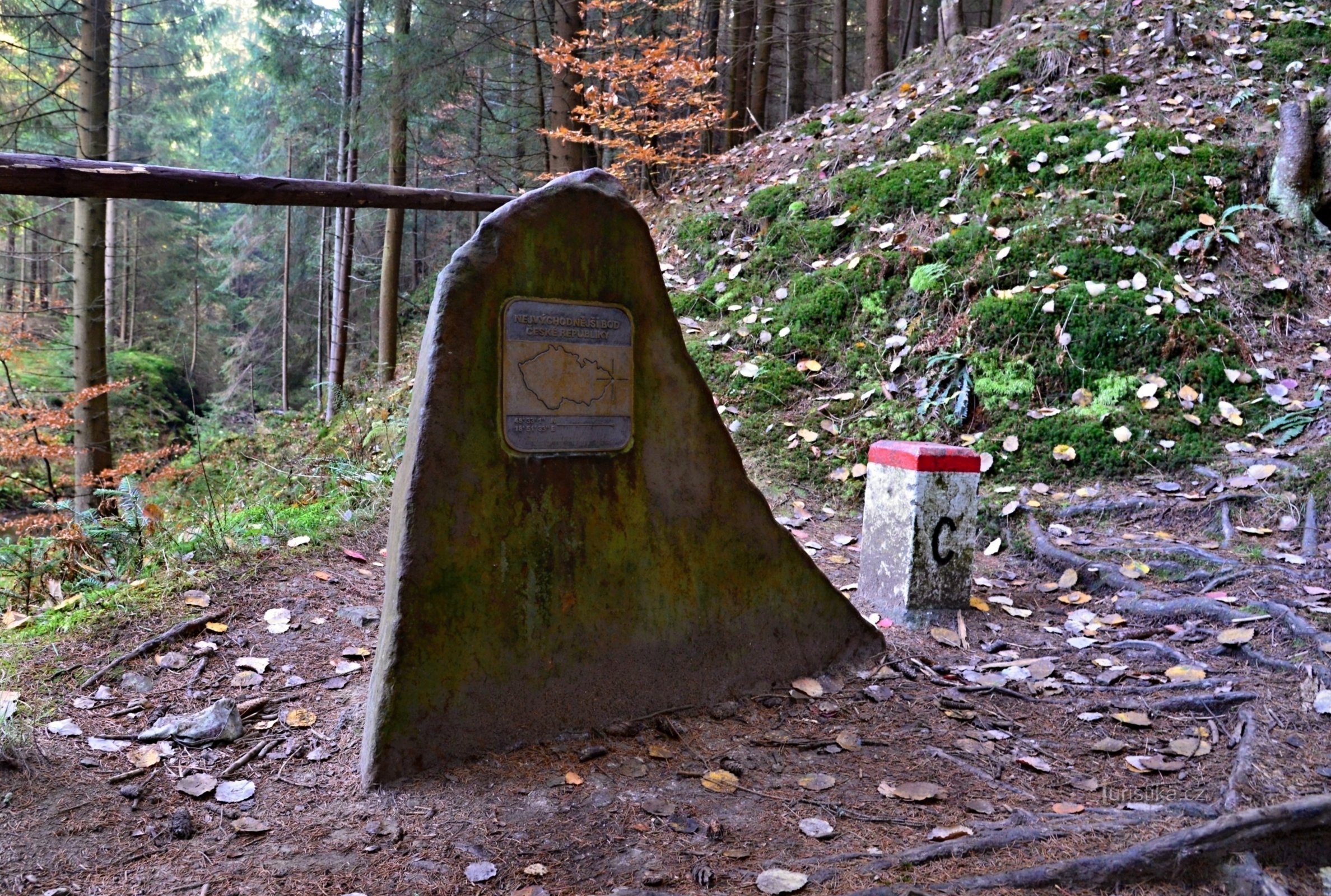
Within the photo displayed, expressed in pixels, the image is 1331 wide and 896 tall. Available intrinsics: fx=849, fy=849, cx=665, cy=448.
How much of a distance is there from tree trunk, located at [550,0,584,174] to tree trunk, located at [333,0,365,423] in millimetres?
3838

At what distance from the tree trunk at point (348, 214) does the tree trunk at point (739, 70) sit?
5618 mm

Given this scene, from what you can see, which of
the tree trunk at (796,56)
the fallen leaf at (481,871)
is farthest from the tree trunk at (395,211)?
the fallen leaf at (481,871)

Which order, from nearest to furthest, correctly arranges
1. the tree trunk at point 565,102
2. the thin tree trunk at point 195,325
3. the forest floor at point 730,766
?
the forest floor at point 730,766 → the tree trunk at point 565,102 → the thin tree trunk at point 195,325

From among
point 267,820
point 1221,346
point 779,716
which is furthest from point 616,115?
point 267,820

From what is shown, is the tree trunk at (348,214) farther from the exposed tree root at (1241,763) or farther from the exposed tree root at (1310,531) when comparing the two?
the exposed tree root at (1241,763)

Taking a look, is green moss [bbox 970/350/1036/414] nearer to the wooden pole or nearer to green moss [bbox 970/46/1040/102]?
green moss [bbox 970/46/1040/102]

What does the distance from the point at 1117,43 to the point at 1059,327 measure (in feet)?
13.8

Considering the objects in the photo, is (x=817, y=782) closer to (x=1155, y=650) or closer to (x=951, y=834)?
(x=951, y=834)

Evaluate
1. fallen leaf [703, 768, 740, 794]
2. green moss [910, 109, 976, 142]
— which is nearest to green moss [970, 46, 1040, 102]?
green moss [910, 109, 976, 142]

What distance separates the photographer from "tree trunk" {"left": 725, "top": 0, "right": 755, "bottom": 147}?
13500mm

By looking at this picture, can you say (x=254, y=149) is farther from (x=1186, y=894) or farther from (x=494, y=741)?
(x=1186, y=894)

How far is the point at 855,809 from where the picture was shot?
2549 mm

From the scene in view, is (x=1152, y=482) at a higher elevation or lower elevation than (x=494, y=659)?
higher

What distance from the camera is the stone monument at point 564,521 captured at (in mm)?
2676
